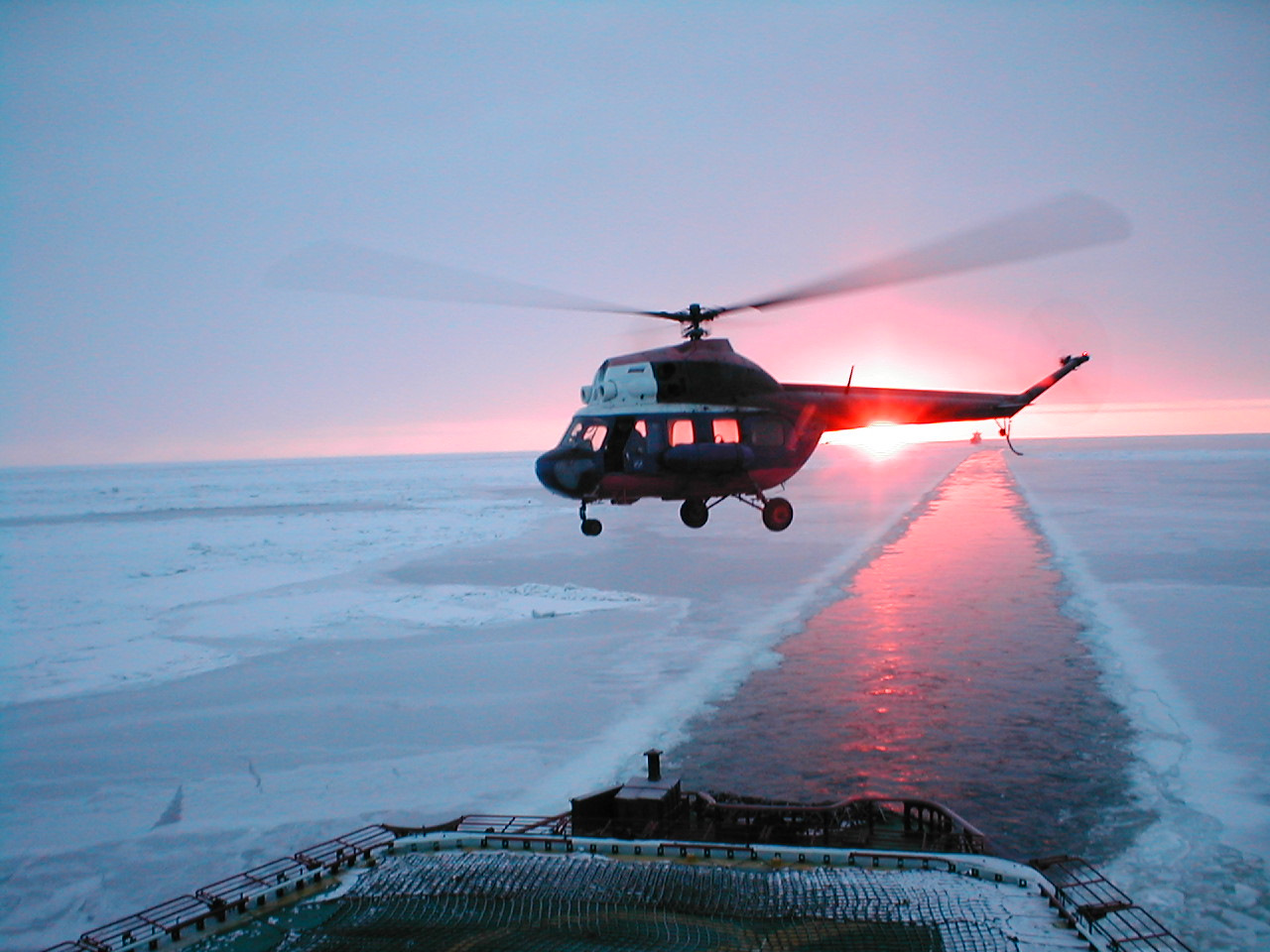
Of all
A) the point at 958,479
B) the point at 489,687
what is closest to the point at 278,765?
the point at 489,687

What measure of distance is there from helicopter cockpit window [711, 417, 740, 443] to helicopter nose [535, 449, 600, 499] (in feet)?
8.00

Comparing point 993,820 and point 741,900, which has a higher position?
point 741,900

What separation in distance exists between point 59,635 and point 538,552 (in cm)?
2872

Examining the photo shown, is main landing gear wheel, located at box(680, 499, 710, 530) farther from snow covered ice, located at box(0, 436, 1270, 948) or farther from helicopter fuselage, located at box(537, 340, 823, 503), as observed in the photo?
snow covered ice, located at box(0, 436, 1270, 948)

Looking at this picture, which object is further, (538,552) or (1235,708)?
(538,552)

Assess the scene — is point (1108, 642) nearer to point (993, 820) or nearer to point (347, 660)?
point (993, 820)

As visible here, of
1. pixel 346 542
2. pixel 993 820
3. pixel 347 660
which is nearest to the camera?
pixel 993 820

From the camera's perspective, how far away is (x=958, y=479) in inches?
5064

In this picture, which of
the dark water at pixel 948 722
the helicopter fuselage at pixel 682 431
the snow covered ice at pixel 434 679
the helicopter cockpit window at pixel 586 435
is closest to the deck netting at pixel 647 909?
the helicopter fuselage at pixel 682 431

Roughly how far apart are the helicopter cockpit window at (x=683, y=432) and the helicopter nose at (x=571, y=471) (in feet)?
5.39

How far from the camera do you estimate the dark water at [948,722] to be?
22.7 meters

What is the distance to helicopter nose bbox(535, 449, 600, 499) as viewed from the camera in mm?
17344

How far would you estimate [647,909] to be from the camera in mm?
13156

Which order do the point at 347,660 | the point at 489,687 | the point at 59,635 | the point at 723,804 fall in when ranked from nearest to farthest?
1. the point at 723,804
2. the point at 489,687
3. the point at 347,660
4. the point at 59,635
